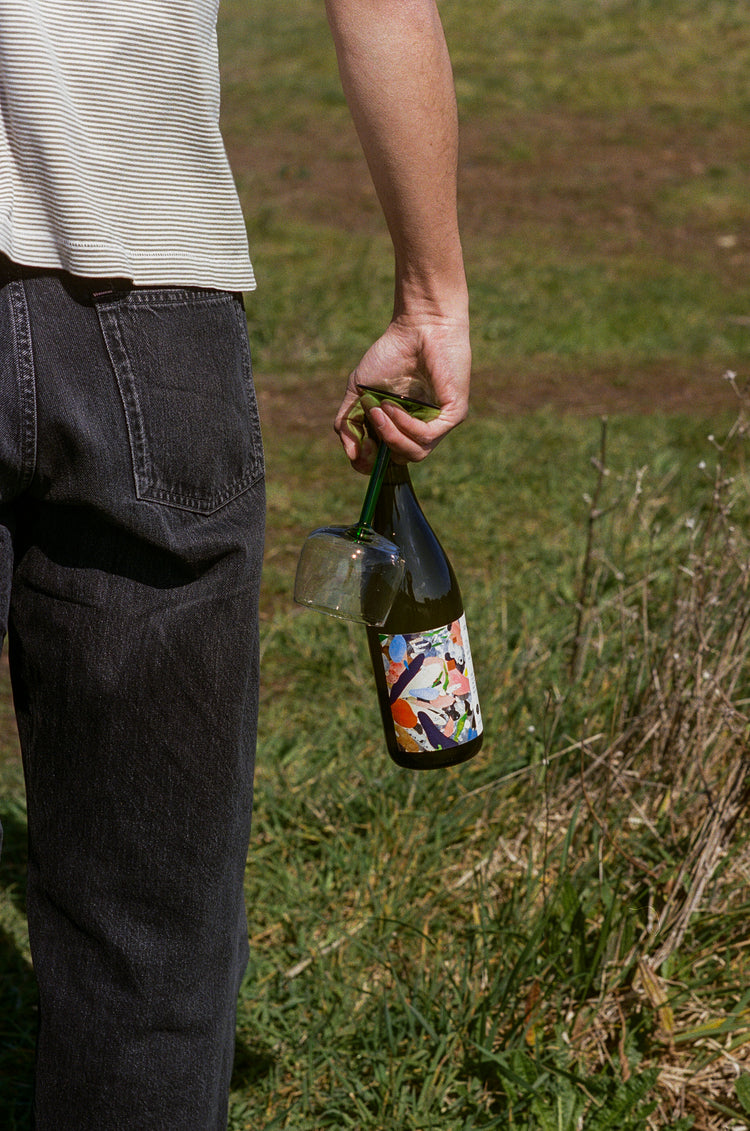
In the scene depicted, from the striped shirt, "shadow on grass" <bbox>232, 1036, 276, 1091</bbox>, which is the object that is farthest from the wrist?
"shadow on grass" <bbox>232, 1036, 276, 1091</bbox>

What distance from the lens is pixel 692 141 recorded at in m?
11.2

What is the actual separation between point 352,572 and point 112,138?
624 mm

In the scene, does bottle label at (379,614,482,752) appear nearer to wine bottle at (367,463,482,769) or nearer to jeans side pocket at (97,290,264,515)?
wine bottle at (367,463,482,769)

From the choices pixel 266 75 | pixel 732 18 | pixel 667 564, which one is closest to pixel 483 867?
pixel 667 564

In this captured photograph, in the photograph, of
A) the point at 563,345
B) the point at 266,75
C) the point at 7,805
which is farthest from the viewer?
the point at 266,75

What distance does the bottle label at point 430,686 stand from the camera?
5.14 feet

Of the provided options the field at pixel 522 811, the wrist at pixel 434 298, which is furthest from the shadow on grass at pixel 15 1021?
the wrist at pixel 434 298

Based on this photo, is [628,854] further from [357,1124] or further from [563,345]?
[563,345]

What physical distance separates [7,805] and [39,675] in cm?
149

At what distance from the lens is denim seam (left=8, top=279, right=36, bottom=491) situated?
1072mm

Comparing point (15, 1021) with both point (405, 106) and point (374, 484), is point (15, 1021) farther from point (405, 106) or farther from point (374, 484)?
point (405, 106)

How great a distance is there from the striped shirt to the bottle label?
0.59 meters

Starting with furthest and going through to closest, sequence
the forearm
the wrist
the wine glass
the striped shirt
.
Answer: the wine glass
the wrist
the forearm
the striped shirt

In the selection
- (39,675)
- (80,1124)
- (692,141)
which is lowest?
(692,141)
